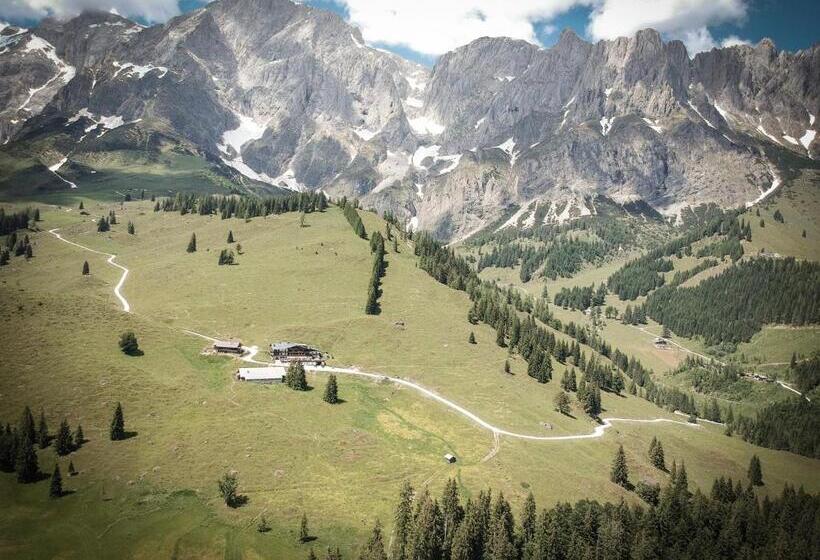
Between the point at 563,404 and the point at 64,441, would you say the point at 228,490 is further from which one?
the point at 563,404

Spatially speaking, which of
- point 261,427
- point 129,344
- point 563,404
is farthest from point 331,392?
point 563,404

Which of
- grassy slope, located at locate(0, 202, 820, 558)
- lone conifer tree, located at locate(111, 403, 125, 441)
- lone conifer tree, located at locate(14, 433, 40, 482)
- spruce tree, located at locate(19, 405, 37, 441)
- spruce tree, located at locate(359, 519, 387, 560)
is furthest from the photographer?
lone conifer tree, located at locate(111, 403, 125, 441)

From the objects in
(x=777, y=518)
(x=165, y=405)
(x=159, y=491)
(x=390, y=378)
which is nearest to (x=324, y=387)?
(x=390, y=378)

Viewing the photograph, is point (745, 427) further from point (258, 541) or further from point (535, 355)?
point (258, 541)

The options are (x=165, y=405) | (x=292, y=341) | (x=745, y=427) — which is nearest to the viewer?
(x=165, y=405)

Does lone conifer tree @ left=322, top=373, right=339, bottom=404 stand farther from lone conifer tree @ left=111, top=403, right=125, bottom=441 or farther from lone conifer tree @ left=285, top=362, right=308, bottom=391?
lone conifer tree @ left=111, top=403, right=125, bottom=441

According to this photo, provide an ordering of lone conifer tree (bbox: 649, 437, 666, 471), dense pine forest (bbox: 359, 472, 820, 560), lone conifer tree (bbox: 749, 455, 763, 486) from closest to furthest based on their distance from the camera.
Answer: dense pine forest (bbox: 359, 472, 820, 560) → lone conifer tree (bbox: 649, 437, 666, 471) → lone conifer tree (bbox: 749, 455, 763, 486)

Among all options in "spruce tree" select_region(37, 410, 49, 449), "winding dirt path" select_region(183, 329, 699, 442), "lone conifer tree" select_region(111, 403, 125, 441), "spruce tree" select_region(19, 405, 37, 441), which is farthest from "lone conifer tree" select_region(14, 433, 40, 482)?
"winding dirt path" select_region(183, 329, 699, 442)

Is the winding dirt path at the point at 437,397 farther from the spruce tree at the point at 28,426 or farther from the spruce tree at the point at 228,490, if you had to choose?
the spruce tree at the point at 28,426
